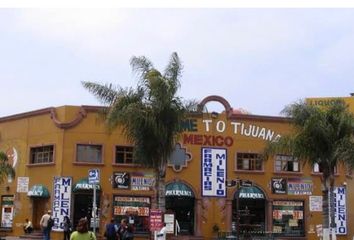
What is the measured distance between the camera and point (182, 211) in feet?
130

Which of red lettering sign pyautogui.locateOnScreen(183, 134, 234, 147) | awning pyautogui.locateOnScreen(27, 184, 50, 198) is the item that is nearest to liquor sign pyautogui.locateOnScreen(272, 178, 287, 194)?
red lettering sign pyautogui.locateOnScreen(183, 134, 234, 147)

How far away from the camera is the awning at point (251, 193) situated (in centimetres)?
3978

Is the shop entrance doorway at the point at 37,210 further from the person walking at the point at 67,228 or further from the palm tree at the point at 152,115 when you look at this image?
the palm tree at the point at 152,115

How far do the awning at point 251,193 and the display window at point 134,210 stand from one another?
5.63 m

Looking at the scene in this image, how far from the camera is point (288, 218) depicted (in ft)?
134

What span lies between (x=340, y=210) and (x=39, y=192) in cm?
1869

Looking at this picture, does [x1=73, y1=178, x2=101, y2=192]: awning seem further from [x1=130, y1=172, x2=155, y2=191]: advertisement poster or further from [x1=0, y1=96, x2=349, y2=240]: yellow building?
[x1=130, y1=172, x2=155, y2=191]: advertisement poster

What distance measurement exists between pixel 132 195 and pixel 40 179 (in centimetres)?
539

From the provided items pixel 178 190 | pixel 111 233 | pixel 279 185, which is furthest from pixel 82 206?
pixel 279 185

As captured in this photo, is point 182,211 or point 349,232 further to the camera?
point 349,232

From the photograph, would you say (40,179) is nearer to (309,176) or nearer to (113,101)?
(113,101)

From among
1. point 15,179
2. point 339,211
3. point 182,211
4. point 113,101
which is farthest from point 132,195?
point 339,211

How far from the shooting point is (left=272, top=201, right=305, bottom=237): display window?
40594 millimetres

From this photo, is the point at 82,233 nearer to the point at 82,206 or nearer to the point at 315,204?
the point at 82,206
